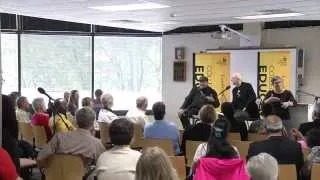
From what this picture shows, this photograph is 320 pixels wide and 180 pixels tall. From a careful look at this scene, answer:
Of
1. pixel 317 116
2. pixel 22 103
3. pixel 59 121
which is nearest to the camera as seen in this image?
pixel 317 116

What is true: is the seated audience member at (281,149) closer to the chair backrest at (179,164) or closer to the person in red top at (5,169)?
the chair backrest at (179,164)

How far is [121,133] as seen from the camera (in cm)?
354

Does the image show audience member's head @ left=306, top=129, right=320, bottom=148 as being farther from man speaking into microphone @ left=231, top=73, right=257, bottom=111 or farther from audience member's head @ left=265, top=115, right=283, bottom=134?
man speaking into microphone @ left=231, top=73, right=257, bottom=111

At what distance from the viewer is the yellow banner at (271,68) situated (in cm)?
1012

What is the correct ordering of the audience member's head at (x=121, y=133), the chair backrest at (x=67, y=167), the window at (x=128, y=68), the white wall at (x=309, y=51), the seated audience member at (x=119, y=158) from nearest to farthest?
the seated audience member at (x=119, y=158) → the audience member's head at (x=121, y=133) → the chair backrest at (x=67, y=167) → the white wall at (x=309, y=51) → the window at (x=128, y=68)

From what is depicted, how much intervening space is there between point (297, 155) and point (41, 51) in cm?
855

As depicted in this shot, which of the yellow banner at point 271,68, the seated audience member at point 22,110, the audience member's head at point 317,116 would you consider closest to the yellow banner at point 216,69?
the yellow banner at point 271,68

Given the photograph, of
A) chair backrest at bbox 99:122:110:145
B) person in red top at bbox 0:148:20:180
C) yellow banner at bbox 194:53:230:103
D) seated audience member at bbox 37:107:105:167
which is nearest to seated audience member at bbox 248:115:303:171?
seated audience member at bbox 37:107:105:167

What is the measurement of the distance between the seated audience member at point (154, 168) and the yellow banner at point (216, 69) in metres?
8.50

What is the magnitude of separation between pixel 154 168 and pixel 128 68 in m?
10.3

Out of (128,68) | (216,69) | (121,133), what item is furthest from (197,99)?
(121,133)

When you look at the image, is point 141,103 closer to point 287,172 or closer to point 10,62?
point 287,172

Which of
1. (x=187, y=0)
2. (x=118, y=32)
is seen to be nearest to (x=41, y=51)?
(x=118, y=32)

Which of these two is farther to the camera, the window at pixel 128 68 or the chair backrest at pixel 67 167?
the window at pixel 128 68
